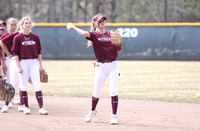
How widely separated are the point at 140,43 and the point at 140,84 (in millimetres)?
8801

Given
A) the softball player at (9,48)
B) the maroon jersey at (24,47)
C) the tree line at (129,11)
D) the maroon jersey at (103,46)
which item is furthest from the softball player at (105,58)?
the tree line at (129,11)

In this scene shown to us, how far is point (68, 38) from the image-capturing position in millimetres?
21031

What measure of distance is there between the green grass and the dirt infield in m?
1.03

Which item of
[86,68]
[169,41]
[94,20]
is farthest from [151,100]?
[169,41]

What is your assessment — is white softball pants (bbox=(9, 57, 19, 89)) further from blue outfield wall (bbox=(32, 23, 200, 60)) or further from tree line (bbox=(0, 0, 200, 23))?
tree line (bbox=(0, 0, 200, 23))

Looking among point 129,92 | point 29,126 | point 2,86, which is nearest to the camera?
point 29,126

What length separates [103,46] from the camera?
243 inches

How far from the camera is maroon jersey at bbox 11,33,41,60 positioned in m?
6.85

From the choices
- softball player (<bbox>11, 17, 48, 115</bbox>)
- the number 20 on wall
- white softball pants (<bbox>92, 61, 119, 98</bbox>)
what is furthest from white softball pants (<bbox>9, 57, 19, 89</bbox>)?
the number 20 on wall

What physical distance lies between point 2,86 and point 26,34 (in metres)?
1.20

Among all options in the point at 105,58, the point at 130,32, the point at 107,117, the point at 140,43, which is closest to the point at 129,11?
the point at 130,32

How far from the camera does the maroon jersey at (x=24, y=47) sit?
685 cm

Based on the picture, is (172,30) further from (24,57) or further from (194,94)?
(24,57)

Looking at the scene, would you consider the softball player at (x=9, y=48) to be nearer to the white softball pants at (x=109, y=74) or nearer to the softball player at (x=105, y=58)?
the softball player at (x=105, y=58)
